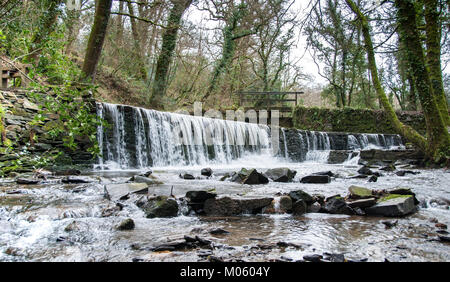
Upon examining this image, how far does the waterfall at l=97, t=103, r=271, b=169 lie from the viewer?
9.30 metres

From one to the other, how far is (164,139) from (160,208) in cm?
710

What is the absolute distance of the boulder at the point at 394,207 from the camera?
4.05 m

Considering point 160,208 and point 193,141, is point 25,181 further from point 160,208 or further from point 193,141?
point 193,141

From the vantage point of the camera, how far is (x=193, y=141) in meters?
11.9

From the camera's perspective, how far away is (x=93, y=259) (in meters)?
2.43

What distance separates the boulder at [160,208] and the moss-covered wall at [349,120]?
1683 centimetres

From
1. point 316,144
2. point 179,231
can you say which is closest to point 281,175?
point 179,231

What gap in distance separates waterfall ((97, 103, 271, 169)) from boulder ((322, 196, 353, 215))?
5401 mm

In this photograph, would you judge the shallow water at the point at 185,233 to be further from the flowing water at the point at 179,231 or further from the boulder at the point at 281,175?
the boulder at the point at 281,175

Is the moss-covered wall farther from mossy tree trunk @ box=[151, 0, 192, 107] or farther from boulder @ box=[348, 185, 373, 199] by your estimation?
boulder @ box=[348, 185, 373, 199]

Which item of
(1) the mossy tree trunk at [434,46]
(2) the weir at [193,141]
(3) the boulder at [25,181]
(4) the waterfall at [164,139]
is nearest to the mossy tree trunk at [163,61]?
(2) the weir at [193,141]
